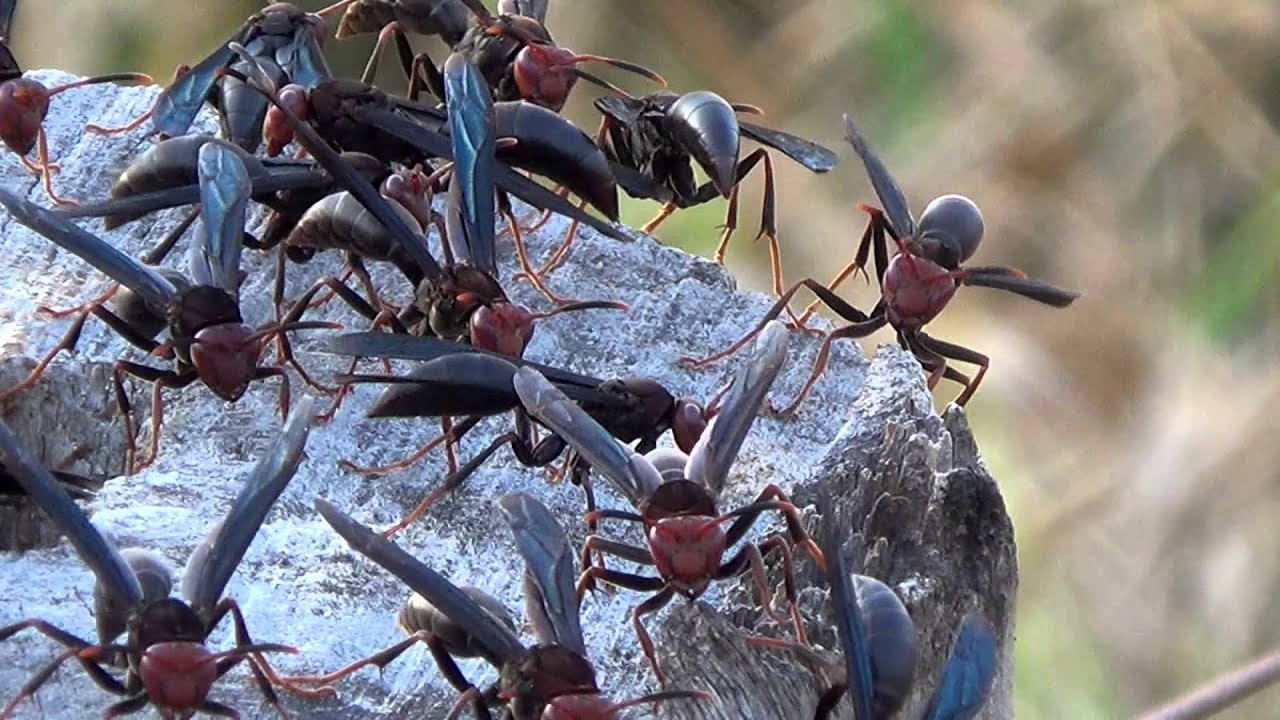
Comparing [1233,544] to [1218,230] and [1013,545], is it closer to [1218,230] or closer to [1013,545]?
[1218,230]

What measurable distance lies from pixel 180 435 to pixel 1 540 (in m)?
0.25

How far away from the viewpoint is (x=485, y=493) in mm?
2197

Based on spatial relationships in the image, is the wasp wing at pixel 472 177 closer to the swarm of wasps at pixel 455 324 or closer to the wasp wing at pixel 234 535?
the swarm of wasps at pixel 455 324

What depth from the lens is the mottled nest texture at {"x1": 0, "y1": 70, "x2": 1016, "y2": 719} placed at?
191 cm

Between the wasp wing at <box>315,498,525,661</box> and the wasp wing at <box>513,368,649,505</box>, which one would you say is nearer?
the wasp wing at <box>315,498,525,661</box>

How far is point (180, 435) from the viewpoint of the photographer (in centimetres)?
227

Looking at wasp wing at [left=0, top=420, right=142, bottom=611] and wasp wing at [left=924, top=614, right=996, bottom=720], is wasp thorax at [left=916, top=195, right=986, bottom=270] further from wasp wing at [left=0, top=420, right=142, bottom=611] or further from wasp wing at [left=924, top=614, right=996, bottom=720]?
wasp wing at [left=0, top=420, right=142, bottom=611]

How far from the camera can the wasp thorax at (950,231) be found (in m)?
2.87

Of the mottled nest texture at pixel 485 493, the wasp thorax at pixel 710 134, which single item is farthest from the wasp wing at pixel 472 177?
the wasp thorax at pixel 710 134

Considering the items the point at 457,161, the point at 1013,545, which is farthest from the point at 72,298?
the point at 1013,545

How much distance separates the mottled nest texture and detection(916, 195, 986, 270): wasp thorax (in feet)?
1.12

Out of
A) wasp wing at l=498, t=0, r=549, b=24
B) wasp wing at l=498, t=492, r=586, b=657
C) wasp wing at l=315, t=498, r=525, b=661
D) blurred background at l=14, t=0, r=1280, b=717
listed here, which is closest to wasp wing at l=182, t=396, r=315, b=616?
wasp wing at l=315, t=498, r=525, b=661

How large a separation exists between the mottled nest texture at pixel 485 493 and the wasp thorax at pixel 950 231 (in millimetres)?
341

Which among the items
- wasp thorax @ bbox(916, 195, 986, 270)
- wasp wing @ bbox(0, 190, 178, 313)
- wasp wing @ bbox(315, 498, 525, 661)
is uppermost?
wasp thorax @ bbox(916, 195, 986, 270)
